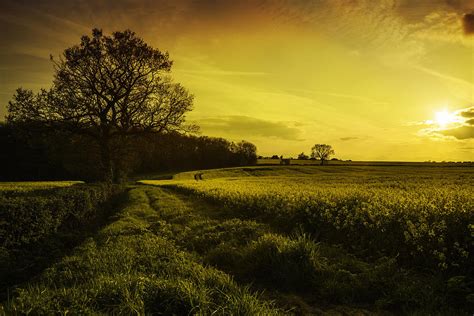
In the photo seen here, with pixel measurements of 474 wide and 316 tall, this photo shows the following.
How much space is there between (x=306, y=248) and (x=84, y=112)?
2582 centimetres

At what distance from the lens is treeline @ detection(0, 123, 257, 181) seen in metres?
28.4

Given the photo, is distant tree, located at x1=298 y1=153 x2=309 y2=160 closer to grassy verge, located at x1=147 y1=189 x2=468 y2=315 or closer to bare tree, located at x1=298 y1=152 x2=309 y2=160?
bare tree, located at x1=298 y1=152 x2=309 y2=160

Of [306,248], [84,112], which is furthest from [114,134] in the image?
[306,248]

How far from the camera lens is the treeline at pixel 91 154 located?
28.4 meters

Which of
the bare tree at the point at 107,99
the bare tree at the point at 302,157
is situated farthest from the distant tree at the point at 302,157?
the bare tree at the point at 107,99

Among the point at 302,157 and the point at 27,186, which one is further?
the point at 302,157

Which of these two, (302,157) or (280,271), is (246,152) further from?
(280,271)

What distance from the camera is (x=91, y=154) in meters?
32.4

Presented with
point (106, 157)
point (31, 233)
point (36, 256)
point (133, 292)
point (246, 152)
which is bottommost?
point (36, 256)

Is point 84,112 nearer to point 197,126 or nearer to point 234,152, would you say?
point 197,126

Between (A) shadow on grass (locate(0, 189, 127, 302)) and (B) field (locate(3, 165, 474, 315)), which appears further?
(A) shadow on grass (locate(0, 189, 127, 302))

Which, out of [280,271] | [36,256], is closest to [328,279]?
[280,271]

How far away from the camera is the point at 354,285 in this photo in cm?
655

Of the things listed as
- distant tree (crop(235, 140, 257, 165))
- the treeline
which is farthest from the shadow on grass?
distant tree (crop(235, 140, 257, 165))
